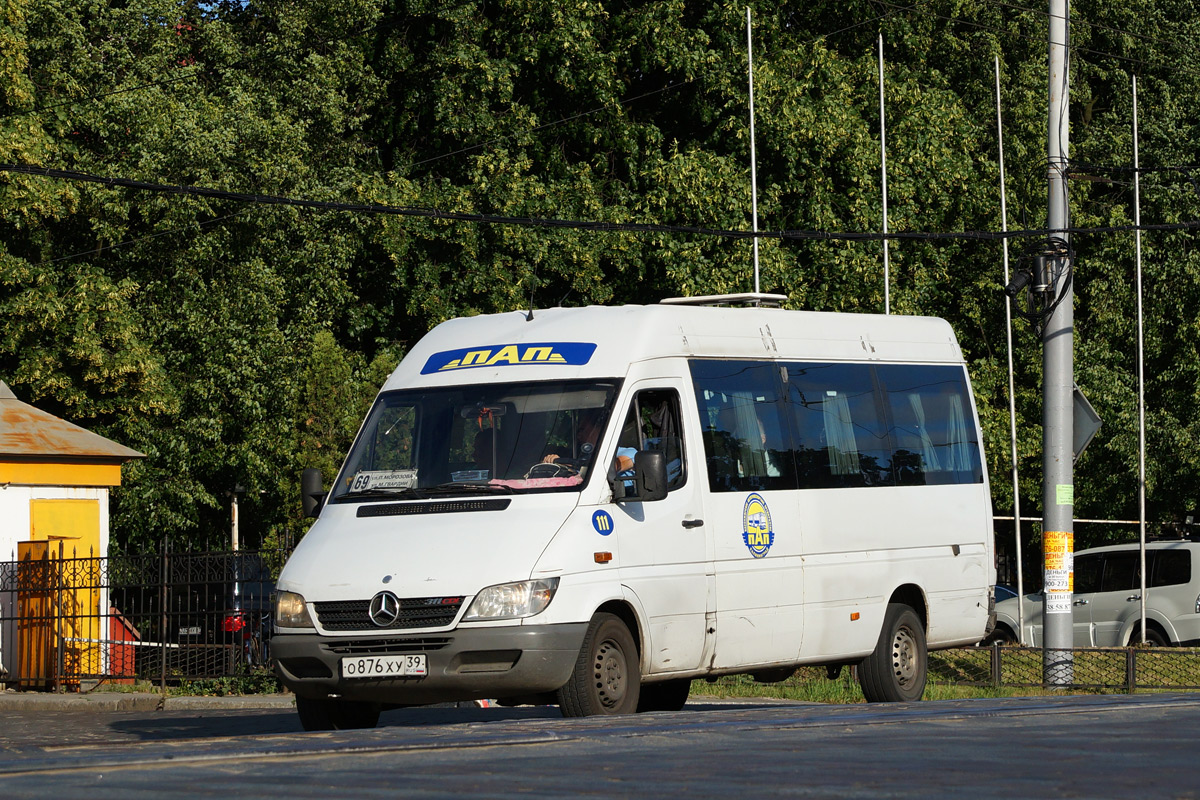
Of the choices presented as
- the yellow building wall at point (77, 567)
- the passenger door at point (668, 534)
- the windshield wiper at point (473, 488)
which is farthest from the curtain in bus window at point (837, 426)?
the yellow building wall at point (77, 567)

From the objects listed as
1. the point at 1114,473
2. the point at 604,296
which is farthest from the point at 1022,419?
A: the point at 604,296

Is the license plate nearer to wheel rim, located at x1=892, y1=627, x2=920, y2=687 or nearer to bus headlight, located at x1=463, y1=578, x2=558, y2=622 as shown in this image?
bus headlight, located at x1=463, y1=578, x2=558, y2=622

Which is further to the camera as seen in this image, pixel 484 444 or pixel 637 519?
pixel 484 444

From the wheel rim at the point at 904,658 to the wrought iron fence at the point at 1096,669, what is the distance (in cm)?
412

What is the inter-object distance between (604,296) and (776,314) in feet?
66.0

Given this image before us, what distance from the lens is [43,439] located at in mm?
23078

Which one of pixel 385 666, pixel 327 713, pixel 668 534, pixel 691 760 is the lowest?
pixel 327 713

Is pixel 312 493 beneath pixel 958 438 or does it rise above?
beneath

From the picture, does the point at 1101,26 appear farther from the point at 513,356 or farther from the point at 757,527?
the point at 513,356

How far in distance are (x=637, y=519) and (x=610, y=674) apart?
104 cm

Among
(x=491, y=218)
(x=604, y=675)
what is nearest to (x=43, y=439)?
(x=491, y=218)

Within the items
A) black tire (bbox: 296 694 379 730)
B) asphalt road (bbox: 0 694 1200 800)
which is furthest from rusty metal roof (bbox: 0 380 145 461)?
asphalt road (bbox: 0 694 1200 800)

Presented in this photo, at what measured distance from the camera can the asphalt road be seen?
22.3 feet

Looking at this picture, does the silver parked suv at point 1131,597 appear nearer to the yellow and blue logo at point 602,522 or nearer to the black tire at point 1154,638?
the black tire at point 1154,638
